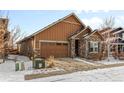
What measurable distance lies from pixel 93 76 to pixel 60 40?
1270 mm

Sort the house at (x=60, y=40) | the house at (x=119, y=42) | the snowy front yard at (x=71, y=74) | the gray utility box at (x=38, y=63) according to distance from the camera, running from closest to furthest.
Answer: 1. the snowy front yard at (x=71, y=74)
2. the gray utility box at (x=38, y=63)
3. the house at (x=60, y=40)
4. the house at (x=119, y=42)

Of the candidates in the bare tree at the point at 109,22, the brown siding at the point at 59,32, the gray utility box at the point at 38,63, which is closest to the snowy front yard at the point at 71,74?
the gray utility box at the point at 38,63

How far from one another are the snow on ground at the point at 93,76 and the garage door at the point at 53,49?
609 mm

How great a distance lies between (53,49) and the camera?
7820 millimetres

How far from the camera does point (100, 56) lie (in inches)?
318

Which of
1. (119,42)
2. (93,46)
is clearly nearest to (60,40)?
(93,46)

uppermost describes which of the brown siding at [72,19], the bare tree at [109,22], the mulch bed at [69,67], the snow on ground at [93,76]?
the brown siding at [72,19]

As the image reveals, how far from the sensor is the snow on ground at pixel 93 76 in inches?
290

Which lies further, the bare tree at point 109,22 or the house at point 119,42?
the house at point 119,42

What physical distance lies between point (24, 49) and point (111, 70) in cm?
245

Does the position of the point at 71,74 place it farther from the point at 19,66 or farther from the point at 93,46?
the point at 19,66

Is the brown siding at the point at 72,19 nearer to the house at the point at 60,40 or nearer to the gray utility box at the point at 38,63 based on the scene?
the house at the point at 60,40

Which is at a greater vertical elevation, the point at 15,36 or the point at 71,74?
the point at 15,36

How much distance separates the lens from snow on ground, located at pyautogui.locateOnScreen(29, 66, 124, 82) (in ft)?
24.1
